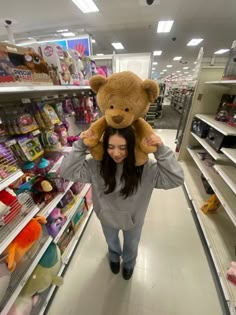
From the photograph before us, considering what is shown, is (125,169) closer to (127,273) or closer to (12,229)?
(12,229)

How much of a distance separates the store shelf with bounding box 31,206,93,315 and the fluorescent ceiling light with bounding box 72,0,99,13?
3.89m

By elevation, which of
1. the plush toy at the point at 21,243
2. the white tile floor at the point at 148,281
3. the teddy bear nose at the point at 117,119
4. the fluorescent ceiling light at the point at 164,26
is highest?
the fluorescent ceiling light at the point at 164,26

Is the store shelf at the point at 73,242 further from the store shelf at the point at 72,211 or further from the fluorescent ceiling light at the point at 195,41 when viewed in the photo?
the fluorescent ceiling light at the point at 195,41

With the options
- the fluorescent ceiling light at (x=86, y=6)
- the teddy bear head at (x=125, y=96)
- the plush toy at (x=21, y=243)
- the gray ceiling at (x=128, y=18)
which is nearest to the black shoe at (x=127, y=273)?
the plush toy at (x=21, y=243)

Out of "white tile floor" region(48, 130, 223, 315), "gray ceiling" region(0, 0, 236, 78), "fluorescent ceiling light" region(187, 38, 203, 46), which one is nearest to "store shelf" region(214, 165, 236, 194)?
"white tile floor" region(48, 130, 223, 315)

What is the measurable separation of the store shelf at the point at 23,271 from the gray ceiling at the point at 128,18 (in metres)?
3.85

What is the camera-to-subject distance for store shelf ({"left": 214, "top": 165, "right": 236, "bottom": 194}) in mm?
1274

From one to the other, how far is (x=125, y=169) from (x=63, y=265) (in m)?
1.10

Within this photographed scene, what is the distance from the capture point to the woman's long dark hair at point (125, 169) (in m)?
0.63

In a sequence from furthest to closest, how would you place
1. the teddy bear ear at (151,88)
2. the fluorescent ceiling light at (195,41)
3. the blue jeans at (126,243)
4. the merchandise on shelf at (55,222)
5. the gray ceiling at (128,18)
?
the fluorescent ceiling light at (195,41)
the gray ceiling at (128,18)
the merchandise on shelf at (55,222)
the blue jeans at (126,243)
the teddy bear ear at (151,88)

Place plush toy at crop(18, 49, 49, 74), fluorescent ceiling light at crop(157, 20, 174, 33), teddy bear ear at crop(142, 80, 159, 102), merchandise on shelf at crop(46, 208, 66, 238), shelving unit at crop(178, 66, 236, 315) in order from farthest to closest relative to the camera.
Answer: fluorescent ceiling light at crop(157, 20, 174, 33) → shelving unit at crop(178, 66, 236, 315) → merchandise on shelf at crop(46, 208, 66, 238) → plush toy at crop(18, 49, 49, 74) → teddy bear ear at crop(142, 80, 159, 102)

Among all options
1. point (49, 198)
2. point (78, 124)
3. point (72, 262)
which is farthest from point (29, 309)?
point (78, 124)

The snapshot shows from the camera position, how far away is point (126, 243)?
3.62 ft

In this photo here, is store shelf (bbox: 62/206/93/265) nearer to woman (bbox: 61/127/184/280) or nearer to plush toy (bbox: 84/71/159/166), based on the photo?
woman (bbox: 61/127/184/280)
